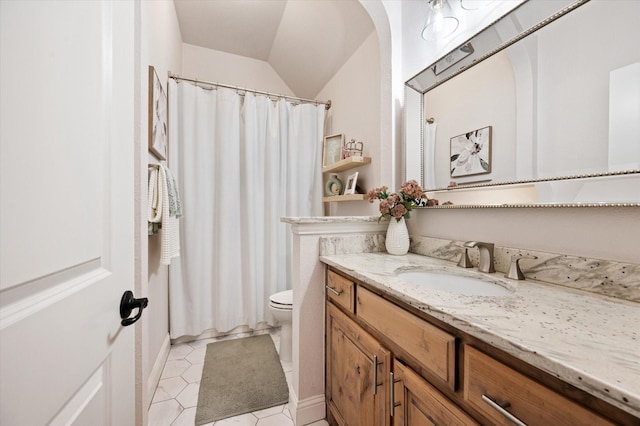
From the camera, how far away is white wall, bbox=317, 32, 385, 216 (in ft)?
6.10

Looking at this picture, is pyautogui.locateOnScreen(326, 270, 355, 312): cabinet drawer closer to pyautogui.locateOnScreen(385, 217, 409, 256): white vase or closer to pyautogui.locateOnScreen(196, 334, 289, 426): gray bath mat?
pyautogui.locateOnScreen(385, 217, 409, 256): white vase

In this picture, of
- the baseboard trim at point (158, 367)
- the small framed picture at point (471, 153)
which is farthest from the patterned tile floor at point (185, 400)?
the small framed picture at point (471, 153)

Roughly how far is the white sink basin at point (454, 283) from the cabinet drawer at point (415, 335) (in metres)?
0.21

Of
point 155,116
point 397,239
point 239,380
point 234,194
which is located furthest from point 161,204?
point 397,239

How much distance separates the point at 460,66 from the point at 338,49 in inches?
49.6

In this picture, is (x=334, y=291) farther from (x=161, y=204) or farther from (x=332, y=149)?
(x=332, y=149)

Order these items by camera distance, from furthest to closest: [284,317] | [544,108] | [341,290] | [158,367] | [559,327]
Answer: [284,317] < [158,367] < [341,290] < [544,108] < [559,327]

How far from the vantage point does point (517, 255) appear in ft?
3.14

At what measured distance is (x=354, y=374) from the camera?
1.03m

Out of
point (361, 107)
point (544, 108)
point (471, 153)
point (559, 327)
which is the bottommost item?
point (559, 327)

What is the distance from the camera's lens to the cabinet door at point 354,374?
34.2 inches

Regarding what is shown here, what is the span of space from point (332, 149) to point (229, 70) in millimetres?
1542

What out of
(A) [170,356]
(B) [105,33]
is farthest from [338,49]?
(A) [170,356]

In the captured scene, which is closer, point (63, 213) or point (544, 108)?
point (63, 213)
